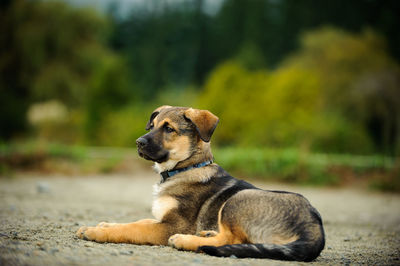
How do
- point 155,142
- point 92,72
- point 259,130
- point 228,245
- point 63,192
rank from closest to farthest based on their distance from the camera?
point 228,245, point 155,142, point 63,192, point 259,130, point 92,72

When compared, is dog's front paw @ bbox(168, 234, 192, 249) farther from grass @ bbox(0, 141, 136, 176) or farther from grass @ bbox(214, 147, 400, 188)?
grass @ bbox(0, 141, 136, 176)

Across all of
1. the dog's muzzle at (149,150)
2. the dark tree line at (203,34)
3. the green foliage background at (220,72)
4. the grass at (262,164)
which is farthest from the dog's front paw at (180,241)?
the dark tree line at (203,34)

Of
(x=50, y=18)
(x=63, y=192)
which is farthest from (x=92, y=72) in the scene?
(x=63, y=192)

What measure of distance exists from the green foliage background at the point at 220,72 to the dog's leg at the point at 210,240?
1315 cm

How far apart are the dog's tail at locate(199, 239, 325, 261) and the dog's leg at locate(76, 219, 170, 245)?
85 cm

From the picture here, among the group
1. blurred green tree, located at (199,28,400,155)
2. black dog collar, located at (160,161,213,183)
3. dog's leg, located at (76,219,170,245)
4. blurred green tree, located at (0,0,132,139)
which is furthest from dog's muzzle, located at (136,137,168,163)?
blurred green tree, located at (0,0,132,139)

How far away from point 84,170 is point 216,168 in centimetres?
1439

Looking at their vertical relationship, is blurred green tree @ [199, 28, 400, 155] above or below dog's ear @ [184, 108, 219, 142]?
above

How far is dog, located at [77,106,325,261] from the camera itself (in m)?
4.62

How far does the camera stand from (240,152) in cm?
1927

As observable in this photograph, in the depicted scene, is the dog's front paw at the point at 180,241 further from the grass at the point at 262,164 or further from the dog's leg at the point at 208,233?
the grass at the point at 262,164

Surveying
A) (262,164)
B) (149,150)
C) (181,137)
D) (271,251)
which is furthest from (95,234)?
(262,164)

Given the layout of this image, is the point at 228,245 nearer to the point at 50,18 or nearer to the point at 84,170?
the point at 84,170

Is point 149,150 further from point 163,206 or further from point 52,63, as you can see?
point 52,63
